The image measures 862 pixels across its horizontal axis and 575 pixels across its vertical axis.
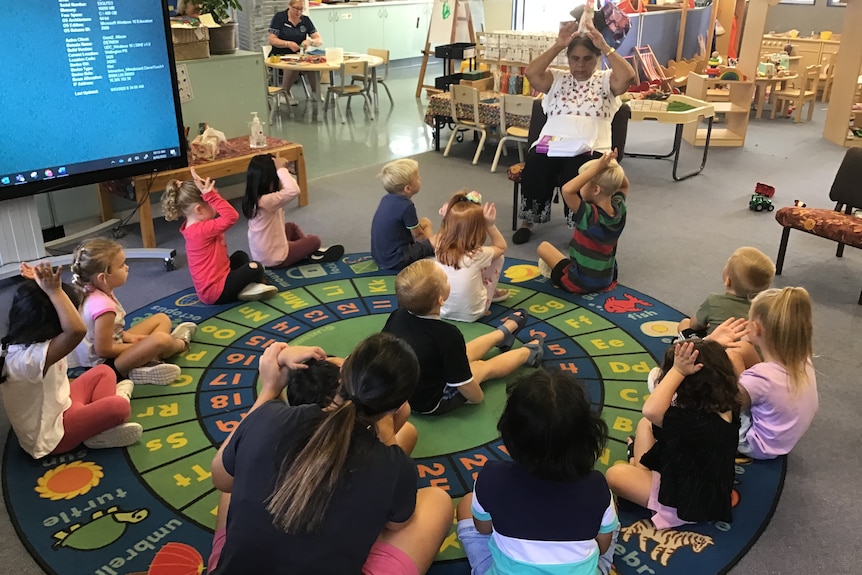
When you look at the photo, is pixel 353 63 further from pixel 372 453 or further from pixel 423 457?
pixel 372 453

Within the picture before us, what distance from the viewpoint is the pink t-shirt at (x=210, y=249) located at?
3.88 m

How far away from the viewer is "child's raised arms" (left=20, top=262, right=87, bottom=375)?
2512mm

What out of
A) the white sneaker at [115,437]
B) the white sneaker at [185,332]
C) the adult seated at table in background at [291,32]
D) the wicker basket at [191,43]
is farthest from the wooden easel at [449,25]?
the white sneaker at [115,437]

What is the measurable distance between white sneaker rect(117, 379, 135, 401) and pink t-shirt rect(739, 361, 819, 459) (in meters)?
2.44

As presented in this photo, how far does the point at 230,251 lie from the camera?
188 inches

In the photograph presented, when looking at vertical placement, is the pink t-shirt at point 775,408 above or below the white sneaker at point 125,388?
above

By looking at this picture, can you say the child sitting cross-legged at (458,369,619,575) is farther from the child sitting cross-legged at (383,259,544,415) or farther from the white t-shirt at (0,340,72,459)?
the white t-shirt at (0,340,72,459)

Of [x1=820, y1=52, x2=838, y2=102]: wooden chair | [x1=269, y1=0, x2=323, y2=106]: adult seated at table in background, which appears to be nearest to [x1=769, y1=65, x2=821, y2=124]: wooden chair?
[x1=820, y1=52, x2=838, y2=102]: wooden chair

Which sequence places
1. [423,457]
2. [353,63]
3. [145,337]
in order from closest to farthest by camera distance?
[423,457], [145,337], [353,63]

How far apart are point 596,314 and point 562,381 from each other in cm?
205

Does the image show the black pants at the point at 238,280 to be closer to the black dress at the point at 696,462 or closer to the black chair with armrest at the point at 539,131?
the black chair with armrest at the point at 539,131

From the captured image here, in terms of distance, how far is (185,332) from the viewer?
11.7ft

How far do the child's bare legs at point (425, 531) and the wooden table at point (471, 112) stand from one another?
15.8 feet

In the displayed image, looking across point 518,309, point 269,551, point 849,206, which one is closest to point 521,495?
point 269,551
